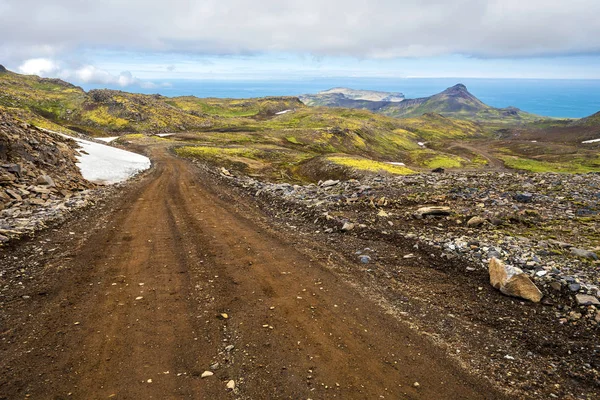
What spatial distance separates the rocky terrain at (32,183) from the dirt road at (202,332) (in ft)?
11.1

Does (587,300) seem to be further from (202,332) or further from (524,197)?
(524,197)

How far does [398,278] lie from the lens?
492 inches

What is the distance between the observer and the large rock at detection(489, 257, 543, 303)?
35.0ft

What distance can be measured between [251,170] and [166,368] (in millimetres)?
48404

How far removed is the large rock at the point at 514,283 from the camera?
10.7 metres

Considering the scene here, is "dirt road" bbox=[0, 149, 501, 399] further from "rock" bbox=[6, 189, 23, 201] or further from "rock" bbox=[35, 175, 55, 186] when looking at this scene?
"rock" bbox=[35, 175, 55, 186]

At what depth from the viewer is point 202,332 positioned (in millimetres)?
9117

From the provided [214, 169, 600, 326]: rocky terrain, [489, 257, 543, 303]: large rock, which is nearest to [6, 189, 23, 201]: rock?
[214, 169, 600, 326]: rocky terrain

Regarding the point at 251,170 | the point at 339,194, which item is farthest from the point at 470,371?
the point at 251,170

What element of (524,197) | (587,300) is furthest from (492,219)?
(587,300)

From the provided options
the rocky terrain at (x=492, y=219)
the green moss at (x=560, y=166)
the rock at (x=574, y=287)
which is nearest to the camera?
the rock at (x=574, y=287)

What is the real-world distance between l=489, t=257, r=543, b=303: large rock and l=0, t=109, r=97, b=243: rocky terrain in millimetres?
19925

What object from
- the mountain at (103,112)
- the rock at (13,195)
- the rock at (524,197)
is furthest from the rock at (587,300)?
the mountain at (103,112)

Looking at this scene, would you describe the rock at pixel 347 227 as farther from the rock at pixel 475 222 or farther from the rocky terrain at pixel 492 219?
the rock at pixel 475 222
